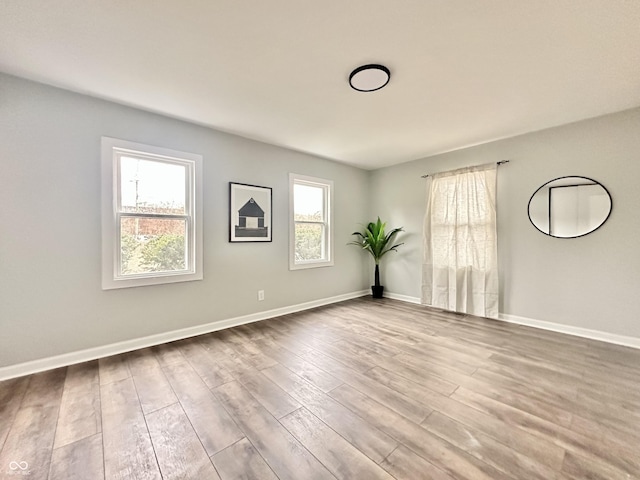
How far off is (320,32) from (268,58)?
458mm

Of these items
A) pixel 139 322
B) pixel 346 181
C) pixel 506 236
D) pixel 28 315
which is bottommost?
pixel 139 322

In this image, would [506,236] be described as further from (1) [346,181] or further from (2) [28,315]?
(2) [28,315]

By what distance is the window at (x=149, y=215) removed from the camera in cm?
253

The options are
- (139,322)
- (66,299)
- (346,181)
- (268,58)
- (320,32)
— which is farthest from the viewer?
(346,181)

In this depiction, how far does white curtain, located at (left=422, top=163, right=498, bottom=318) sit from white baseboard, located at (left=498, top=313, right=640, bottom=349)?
244mm

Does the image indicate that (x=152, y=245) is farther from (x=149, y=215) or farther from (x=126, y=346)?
(x=126, y=346)

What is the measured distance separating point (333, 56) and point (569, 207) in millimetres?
3246

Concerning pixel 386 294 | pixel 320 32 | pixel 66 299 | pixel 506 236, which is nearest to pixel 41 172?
pixel 66 299

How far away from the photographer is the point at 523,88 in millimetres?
2309

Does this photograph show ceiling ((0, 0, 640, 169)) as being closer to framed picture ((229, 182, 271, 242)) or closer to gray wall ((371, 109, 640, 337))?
gray wall ((371, 109, 640, 337))

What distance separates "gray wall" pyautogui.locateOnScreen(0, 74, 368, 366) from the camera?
2139 millimetres

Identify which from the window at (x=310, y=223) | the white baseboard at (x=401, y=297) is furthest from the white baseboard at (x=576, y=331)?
the window at (x=310, y=223)

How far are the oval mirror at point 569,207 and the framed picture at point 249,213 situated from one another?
3506 mm

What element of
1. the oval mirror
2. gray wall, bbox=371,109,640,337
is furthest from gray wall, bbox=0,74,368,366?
the oval mirror
